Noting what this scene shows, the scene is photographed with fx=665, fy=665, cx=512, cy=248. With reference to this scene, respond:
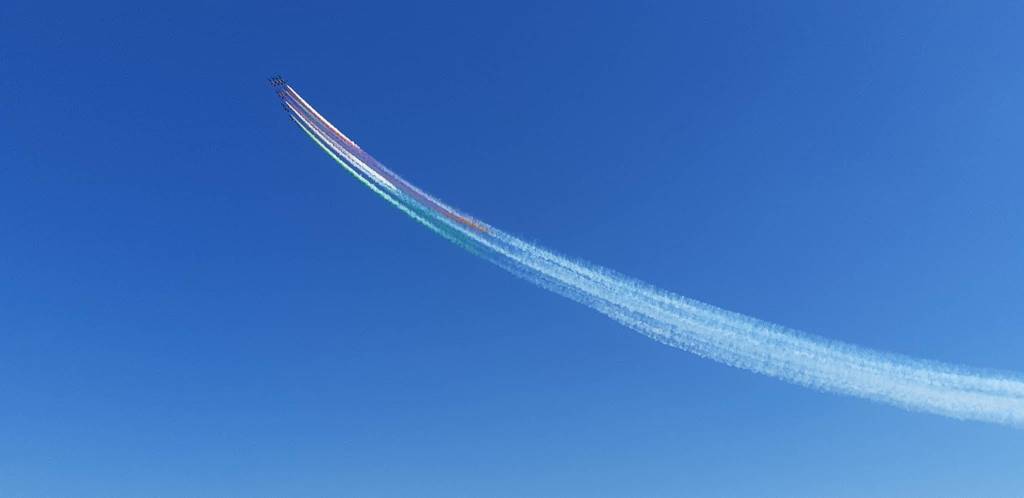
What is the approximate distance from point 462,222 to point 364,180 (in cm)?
743

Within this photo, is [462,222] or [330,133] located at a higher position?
[330,133]

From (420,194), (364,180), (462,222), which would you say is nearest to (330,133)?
(364,180)

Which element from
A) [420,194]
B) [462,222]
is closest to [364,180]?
[420,194]

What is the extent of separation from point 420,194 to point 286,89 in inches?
497

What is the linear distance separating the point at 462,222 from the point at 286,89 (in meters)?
16.0

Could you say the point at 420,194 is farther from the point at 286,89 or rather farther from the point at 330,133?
→ the point at 286,89

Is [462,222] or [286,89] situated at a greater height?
[286,89]

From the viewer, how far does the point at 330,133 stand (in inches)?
1865

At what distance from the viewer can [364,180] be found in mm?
46500

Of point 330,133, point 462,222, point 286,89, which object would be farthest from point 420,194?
point 286,89

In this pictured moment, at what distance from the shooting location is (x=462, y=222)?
46906 mm

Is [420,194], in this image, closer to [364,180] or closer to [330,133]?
[364,180]

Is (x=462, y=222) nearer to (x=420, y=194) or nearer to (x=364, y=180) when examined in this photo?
(x=420, y=194)

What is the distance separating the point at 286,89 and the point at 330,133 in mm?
4695
